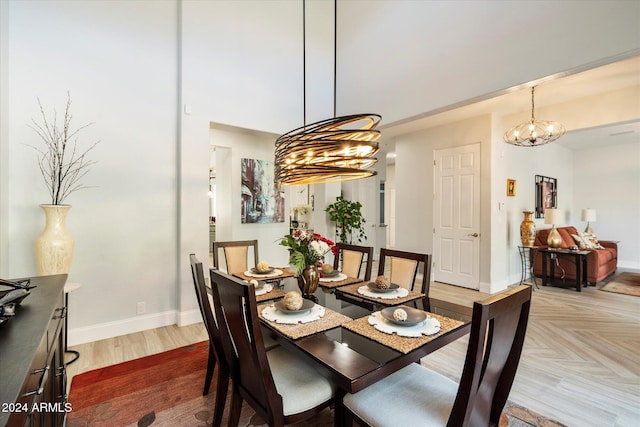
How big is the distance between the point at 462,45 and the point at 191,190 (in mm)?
3354

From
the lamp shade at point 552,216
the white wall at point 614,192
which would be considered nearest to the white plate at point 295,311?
the lamp shade at point 552,216

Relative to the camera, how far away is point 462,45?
308 cm

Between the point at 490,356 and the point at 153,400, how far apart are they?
2168 millimetres

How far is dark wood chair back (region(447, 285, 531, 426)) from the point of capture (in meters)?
1.01

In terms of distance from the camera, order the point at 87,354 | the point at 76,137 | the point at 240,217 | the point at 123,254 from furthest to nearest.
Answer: the point at 240,217
the point at 123,254
the point at 76,137
the point at 87,354

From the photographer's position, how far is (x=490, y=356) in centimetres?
108

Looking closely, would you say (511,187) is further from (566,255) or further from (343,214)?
(343,214)

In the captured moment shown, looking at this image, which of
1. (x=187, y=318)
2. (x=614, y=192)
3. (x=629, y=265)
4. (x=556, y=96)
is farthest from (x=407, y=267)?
(x=629, y=265)

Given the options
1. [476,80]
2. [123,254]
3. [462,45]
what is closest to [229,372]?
[123,254]

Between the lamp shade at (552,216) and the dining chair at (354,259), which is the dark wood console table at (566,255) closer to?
the lamp shade at (552,216)

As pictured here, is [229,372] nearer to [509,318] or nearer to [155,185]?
[509,318]

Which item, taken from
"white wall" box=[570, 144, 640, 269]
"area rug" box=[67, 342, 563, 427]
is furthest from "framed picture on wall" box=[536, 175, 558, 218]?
"area rug" box=[67, 342, 563, 427]

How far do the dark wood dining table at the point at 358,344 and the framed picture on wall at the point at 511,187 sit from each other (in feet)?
13.2

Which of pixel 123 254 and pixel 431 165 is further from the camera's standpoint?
pixel 431 165
